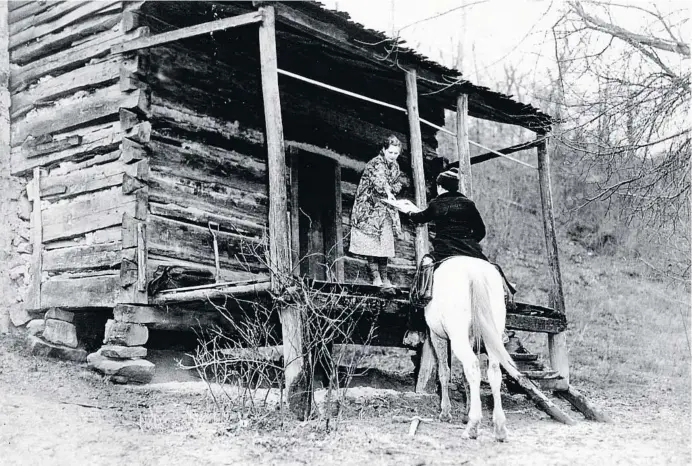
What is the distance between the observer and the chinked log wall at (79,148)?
26.6 ft

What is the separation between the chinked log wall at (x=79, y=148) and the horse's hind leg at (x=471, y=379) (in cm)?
378

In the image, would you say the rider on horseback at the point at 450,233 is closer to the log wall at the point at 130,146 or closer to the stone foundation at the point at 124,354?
the log wall at the point at 130,146

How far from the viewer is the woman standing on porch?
8320 mm

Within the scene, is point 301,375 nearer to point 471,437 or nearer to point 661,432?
point 471,437

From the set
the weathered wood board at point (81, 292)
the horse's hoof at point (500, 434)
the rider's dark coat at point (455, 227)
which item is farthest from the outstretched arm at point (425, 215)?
the weathered wood board at point (81, 292)

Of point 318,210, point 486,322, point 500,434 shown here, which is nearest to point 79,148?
point 318,210

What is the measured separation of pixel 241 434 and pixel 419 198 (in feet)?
12.5

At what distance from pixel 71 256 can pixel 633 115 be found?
6561 mm

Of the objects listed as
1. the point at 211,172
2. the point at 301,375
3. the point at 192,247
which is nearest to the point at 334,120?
the point at 211,172

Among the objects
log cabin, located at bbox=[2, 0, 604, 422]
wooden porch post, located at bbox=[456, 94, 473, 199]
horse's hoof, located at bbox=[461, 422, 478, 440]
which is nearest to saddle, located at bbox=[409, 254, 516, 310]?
log cabin, located at bbox=[2, 0, 604, 422]

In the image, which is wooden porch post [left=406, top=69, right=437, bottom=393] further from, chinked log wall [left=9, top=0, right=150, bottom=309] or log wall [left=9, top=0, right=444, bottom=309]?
chinked log wall [left=9, top=0, right=150, bottom=309]

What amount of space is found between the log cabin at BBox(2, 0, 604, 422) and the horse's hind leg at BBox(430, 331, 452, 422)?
543 millimetres

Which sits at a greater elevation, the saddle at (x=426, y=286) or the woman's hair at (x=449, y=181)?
the woman's hair at (x=449, y=181)

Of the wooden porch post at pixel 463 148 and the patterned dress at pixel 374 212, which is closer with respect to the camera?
the patterned dress at pixel 374 212
